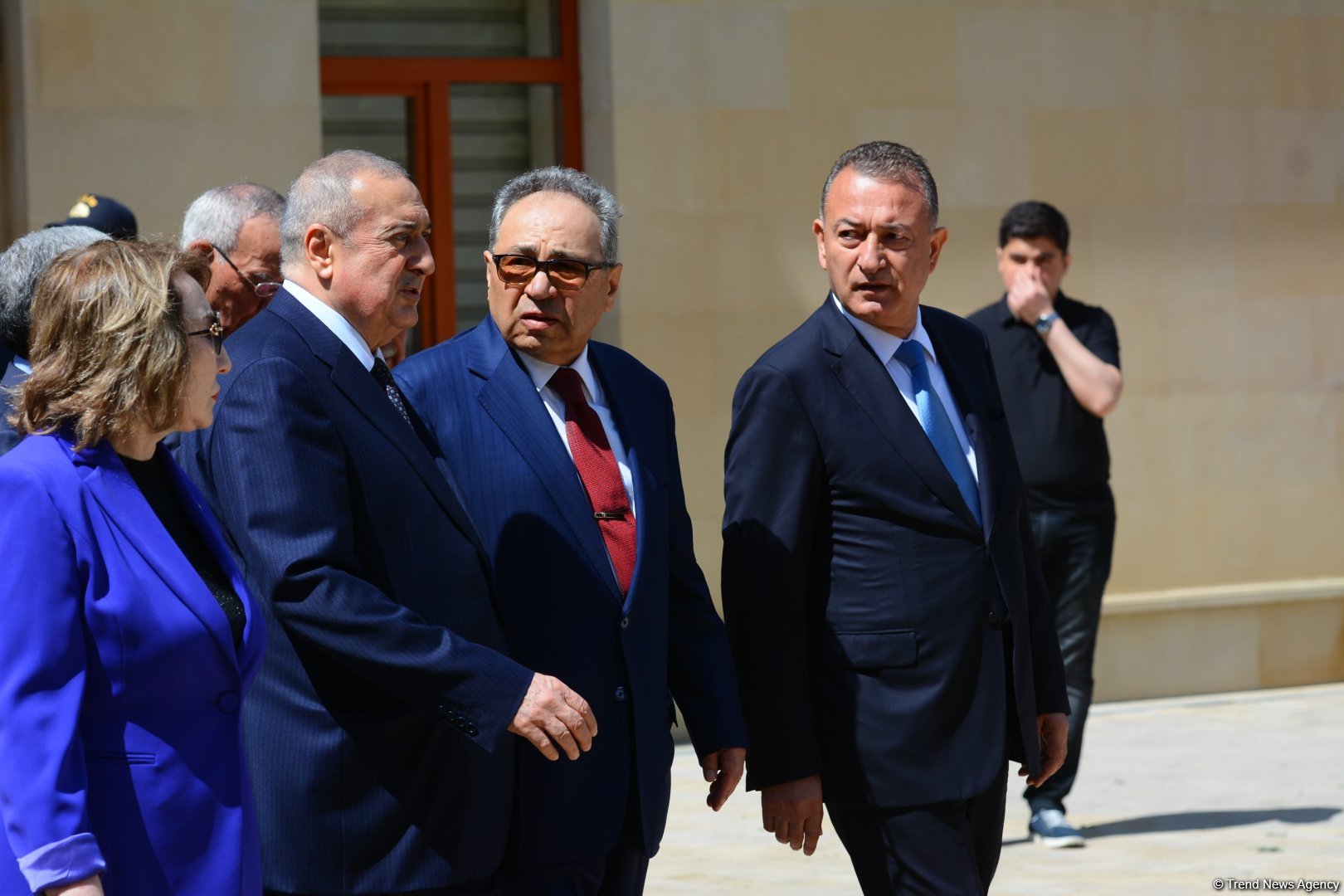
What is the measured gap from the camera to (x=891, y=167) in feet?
13.3

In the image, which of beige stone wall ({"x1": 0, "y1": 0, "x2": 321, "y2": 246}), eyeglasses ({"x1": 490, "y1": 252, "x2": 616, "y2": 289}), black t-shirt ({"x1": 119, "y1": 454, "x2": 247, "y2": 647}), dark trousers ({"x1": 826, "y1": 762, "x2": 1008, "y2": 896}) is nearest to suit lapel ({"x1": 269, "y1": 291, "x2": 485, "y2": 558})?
black t-shirt ({"x1": 119, "y1": 454, "x2": 247, "y2": 647})

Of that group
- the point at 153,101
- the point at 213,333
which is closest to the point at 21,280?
the point at 213,333

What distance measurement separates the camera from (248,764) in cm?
319

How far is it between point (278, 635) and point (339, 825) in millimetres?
340

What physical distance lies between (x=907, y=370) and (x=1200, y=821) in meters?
3.52

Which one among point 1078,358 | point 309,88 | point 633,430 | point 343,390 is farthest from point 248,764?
point 309,88

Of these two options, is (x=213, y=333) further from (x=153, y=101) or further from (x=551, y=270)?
(x=153, y=101)

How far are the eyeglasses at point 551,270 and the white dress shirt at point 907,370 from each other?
2.16ft

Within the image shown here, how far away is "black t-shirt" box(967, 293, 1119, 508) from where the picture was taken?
6.88m

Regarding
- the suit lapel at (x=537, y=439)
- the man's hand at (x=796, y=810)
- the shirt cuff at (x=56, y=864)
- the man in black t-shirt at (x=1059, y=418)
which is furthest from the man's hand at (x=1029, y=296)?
the shirt cuff at (x=56, y=864)

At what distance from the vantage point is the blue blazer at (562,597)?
138 inches

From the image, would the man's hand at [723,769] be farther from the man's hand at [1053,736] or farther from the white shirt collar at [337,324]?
the white shirt collar at [337,324]

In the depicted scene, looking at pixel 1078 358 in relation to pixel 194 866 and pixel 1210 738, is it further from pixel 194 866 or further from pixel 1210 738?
pixel 194 866

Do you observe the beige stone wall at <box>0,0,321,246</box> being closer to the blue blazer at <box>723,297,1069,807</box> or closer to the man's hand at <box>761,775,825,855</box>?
the blue blazer at <box>723,297,1069,807</box>
